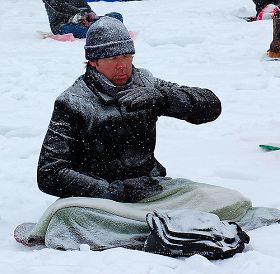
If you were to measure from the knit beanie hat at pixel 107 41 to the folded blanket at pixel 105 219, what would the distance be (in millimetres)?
805

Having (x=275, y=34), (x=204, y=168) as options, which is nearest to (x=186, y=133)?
(x=204, y=168)

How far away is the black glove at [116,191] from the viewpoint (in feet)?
13.3

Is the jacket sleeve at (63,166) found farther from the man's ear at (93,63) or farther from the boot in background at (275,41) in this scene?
the boot in background at (275,41)

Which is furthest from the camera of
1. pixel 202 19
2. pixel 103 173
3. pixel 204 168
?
pixel 202 19

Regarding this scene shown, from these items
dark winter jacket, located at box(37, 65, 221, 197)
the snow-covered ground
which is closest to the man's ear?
dark winter jacket, located at box(37, 65, 221, 197)

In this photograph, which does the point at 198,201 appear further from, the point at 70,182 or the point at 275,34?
the point at 275,34

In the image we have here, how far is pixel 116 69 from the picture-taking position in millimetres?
4109

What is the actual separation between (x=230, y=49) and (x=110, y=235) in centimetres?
699

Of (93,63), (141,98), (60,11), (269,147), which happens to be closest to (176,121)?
(269,147)

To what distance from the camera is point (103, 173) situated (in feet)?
13.7

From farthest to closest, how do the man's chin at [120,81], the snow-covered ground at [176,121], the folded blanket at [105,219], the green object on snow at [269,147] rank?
the green object on snow at [269,147] → the man's chin at [120,81] → the folded blanket at [105,219] → the snow-covered ground at [176,121]

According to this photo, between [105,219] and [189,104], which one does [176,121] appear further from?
[105,219]

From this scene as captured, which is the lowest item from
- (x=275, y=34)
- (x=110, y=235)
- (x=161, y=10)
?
(x=161, y=10)

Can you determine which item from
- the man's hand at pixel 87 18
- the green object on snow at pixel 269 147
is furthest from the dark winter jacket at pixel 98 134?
the man's hand at pixel 87 18
